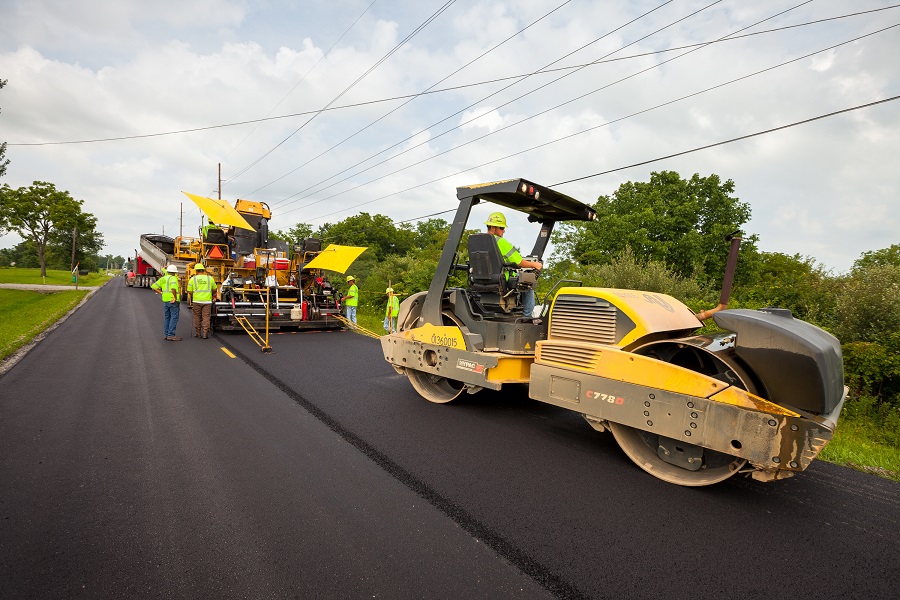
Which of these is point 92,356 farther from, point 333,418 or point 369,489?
point 369,489

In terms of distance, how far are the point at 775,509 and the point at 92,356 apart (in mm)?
9245

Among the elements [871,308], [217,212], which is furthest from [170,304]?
[871,308]

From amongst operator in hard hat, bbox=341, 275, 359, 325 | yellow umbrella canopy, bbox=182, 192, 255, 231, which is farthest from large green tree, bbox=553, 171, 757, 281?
yellow umbrella canopy, bbox=182, 192, 255, 231

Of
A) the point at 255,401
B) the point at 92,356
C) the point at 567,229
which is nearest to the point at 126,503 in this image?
the point at 255,401

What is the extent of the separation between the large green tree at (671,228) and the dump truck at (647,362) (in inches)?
812

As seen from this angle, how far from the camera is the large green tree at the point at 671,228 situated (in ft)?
80.5

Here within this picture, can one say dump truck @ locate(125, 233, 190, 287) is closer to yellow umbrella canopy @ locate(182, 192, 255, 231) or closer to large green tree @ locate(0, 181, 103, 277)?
yellow umbrella canopy @ locate(182, 192, 255, 231)

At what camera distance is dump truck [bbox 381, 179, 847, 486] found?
274cm

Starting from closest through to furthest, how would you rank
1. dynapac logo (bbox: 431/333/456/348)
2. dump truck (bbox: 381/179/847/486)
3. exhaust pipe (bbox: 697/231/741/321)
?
dump truck (bbox: 381/179/847/486) → exhaust pipe (bbox: 697/231/741/321) → dynapac logo (bbox: 431/333/456/348)

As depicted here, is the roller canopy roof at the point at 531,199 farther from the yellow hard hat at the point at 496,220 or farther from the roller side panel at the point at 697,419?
the roller side panel at the point at 697,419

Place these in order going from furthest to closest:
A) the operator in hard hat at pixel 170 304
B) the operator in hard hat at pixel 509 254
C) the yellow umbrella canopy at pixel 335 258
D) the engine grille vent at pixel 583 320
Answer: the yellow umbrella canopy at pixel 335 258, the operator in hard hat at pixel 170 304, the operator in hard hat at pixel 509 254, the engine grille vent at pixel 583 320

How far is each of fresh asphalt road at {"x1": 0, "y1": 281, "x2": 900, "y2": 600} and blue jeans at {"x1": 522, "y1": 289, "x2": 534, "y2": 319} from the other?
1112 millimetres

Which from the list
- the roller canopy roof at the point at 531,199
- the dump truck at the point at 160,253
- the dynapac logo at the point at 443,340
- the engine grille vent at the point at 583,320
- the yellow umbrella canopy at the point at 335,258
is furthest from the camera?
the dump truck at the point at 160,253

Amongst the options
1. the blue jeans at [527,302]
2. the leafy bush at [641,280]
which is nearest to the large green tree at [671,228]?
the leafy bush at [641,280]
